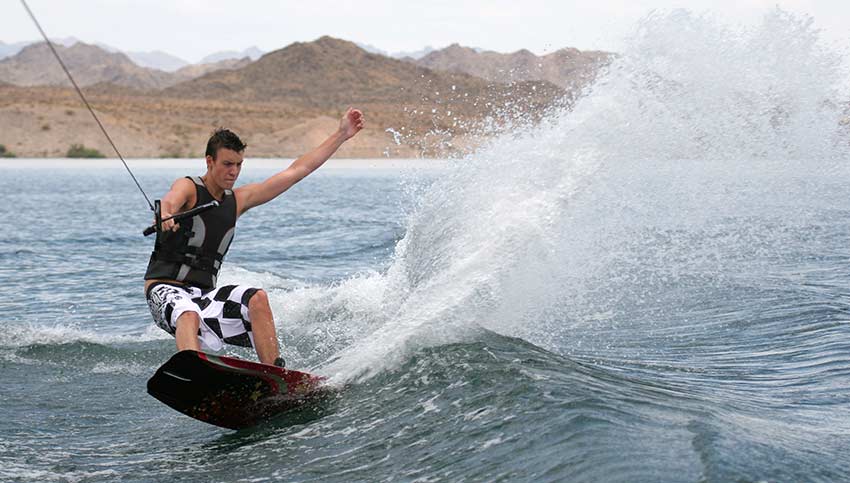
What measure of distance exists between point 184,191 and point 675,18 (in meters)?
4.71

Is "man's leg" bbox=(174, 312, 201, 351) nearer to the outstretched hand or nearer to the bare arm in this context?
the bare arm

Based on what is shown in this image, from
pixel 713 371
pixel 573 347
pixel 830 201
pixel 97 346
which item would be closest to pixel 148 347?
pixel 97 346

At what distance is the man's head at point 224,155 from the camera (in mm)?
5375

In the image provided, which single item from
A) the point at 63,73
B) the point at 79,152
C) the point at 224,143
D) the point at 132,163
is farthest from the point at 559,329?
the point at 63,73

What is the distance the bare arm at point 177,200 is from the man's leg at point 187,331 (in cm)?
49

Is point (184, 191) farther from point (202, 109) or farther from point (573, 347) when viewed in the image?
point (202, 109)

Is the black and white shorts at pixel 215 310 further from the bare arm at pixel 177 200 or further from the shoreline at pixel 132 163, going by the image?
the shoreline at pixel 132 163

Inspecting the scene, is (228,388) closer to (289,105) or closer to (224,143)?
(224,143)

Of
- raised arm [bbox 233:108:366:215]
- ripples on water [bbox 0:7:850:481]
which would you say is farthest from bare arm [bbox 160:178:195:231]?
ripples on water [bbox 0:7:850:481]

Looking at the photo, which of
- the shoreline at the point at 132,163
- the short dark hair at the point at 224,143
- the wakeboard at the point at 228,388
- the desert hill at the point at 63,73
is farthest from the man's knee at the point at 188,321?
the desert hill at the point at 63,73

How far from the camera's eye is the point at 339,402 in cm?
543

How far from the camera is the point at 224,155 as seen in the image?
5.38m

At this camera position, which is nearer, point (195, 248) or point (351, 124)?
point (195, 248)

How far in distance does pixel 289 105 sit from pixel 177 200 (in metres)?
93.7
